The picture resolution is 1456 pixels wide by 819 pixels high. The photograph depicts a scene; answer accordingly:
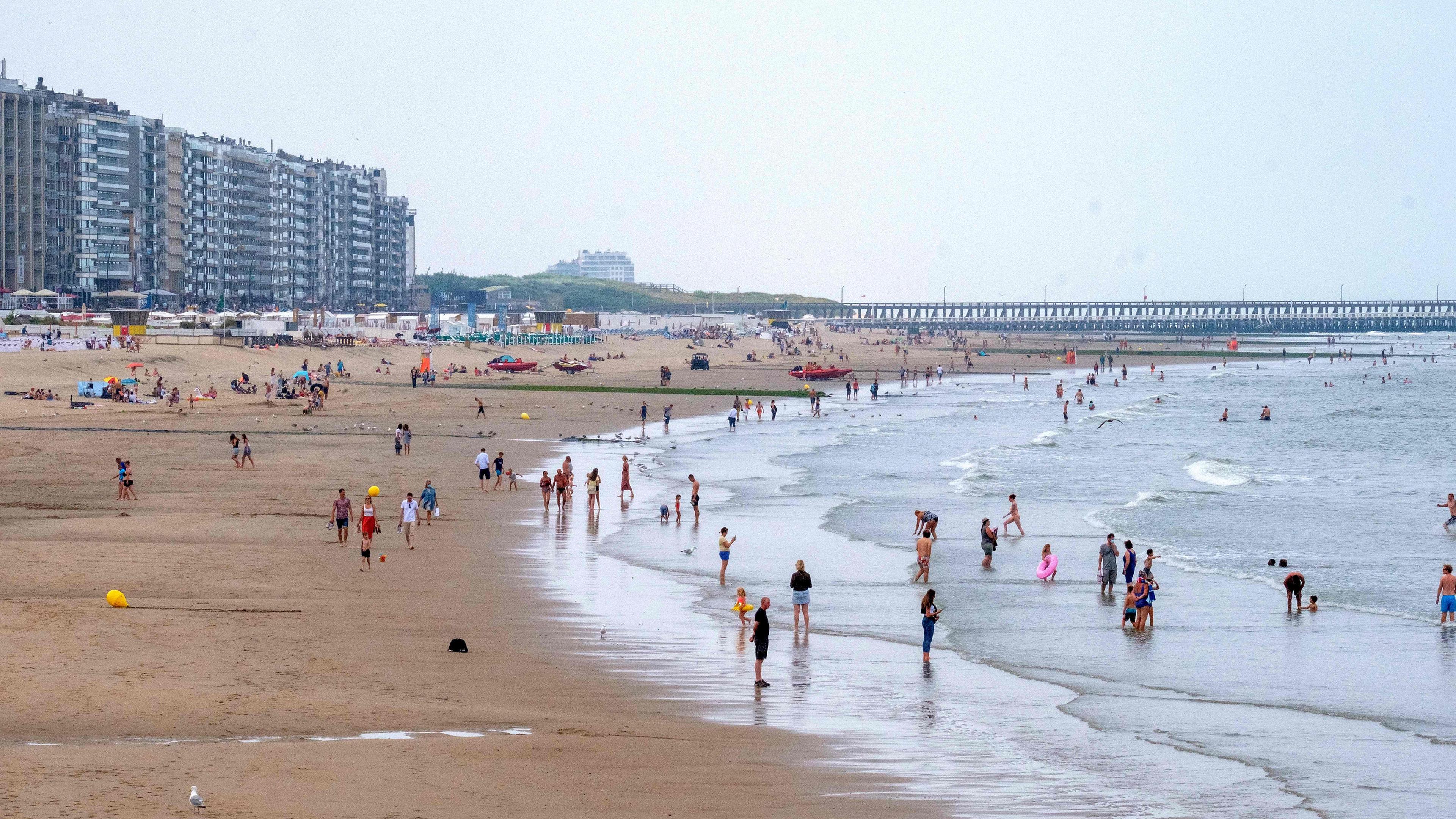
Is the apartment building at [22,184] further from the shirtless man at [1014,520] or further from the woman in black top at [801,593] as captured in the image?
the woman in black top at [801,593]

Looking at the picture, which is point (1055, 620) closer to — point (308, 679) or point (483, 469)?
point (308, 679)

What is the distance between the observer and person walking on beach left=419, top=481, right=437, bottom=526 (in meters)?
28.9

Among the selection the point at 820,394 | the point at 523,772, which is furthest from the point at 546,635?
the point at 820,394

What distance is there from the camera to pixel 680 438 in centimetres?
5278

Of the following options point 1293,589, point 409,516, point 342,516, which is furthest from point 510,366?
point 1293,589

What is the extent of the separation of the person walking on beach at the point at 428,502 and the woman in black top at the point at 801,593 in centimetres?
1100

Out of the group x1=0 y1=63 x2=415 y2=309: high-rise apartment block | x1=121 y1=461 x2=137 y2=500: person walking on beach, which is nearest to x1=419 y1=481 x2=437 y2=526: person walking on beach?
x1=121 y1=461 x2=137 y2=500: person walking on beach

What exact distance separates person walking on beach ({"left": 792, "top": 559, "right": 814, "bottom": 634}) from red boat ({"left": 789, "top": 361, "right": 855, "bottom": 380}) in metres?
72.4

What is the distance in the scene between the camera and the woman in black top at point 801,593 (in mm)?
19828

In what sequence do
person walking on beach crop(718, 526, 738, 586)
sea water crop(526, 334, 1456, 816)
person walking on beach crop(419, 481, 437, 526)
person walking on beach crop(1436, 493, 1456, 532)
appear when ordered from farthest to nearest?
person walking on beach crop(1436, 493, 1456, 532) < person walking on beach crop(419, 481, 437, 526) < person walking on beach crop(718, 526, 738, 586) < sea water crop(526, 334, 1456, 816)

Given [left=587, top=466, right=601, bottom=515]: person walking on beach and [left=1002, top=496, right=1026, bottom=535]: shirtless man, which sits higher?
[left=587, top=466, right=601, bottom=515]: person walking on beach

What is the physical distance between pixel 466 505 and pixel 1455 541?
73.2ft

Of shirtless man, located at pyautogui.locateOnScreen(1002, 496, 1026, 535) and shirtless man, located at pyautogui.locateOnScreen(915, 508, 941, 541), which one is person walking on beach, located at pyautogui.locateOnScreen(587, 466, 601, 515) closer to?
shirtless man, located at pyautogui.locateOnScreen(915, 508, 941, 541)

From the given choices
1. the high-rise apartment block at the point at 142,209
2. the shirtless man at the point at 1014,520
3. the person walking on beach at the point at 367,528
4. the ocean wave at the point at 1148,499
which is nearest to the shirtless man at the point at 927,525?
the shirtless man at the point at 1014,520
